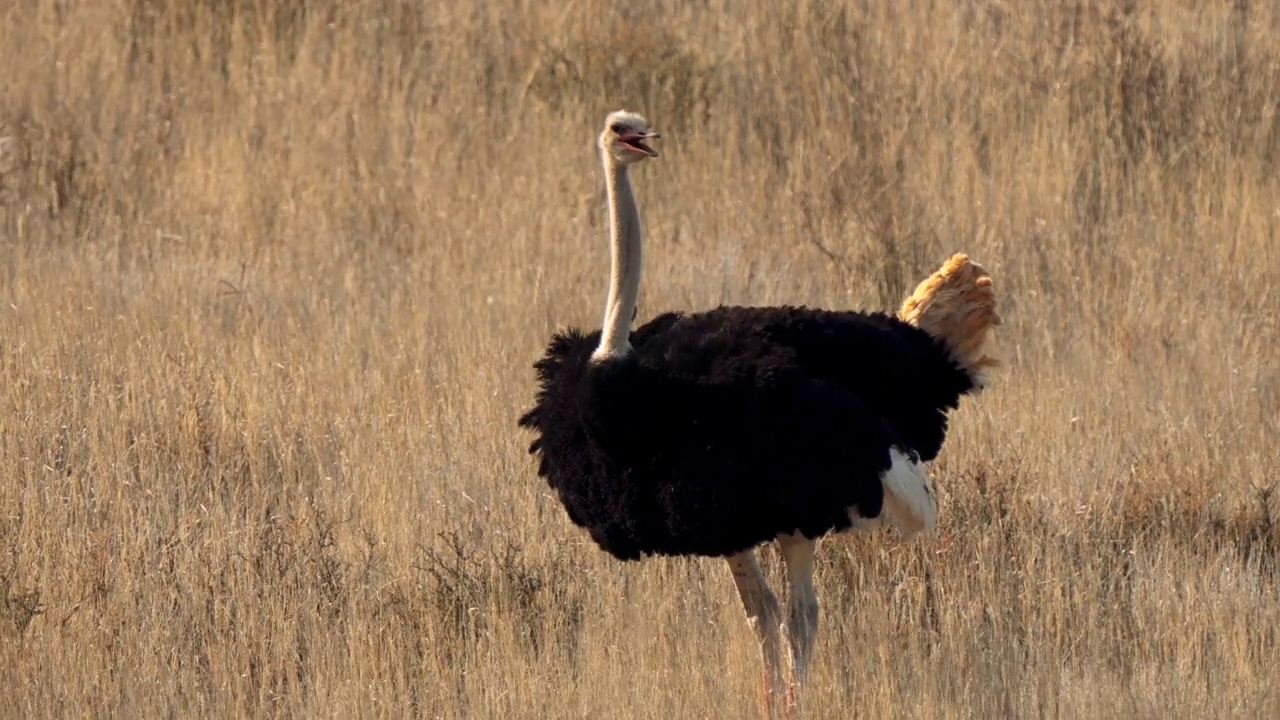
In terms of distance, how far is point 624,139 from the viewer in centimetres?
493

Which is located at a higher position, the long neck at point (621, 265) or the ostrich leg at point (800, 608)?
the long neck at point (621, 265)

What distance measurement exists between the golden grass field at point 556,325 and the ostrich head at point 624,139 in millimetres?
1256

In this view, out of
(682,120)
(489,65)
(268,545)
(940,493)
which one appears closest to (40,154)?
(489,65)

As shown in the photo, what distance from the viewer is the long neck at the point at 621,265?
15.9 ft

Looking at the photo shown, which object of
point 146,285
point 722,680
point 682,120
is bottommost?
point 722,680

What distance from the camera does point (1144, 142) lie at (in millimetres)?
9922

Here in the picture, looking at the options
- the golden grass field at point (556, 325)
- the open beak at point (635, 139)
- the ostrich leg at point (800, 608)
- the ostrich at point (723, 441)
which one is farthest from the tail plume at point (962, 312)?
the open beak at point (635, 139)

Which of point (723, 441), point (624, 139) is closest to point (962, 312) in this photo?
point (723, 441)

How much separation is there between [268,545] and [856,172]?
14.5 ft

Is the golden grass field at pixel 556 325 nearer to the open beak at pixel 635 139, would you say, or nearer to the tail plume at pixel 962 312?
the tail plume at pixel 962 312

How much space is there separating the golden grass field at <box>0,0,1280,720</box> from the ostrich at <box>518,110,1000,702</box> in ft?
1.27

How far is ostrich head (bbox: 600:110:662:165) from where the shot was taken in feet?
16.1

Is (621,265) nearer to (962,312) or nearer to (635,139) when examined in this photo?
(635,139)

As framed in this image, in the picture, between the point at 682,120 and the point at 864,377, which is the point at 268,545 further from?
the point at 682,120
